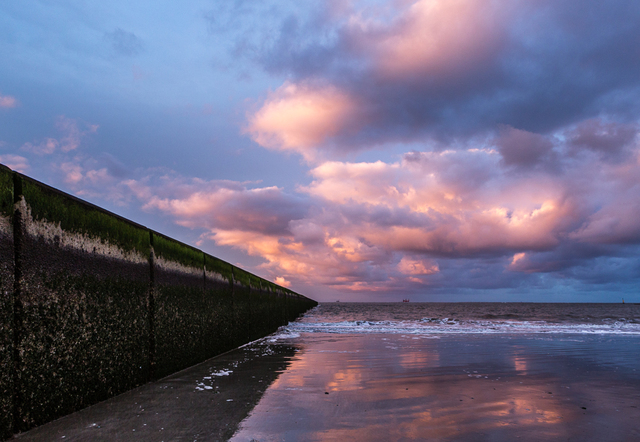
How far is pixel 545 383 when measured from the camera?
17.3 ft

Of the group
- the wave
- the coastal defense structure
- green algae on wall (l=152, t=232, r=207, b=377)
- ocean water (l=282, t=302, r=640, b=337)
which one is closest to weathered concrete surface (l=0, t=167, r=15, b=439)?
the coastal defense structure

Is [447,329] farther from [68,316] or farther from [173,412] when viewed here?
[68,316]

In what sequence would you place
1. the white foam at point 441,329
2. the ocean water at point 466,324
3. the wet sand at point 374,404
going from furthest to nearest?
the ocean water at point 466,324, the white foam at point 441,329, the wet sand at point 374,404

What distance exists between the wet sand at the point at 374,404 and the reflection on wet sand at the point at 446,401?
0.01 meters

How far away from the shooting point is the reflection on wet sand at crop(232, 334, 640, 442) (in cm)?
324

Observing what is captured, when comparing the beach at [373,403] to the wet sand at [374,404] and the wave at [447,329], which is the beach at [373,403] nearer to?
the wet sand at [374,404]

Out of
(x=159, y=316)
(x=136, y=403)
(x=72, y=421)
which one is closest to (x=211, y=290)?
(x=159, y=316)

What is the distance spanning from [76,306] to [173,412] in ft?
4.59

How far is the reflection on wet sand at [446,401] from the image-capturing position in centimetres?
324

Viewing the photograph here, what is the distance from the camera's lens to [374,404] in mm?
4066

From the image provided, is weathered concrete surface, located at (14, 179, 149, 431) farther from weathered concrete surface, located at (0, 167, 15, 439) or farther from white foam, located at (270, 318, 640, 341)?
white foam, located at (270, 318, 640, 341)

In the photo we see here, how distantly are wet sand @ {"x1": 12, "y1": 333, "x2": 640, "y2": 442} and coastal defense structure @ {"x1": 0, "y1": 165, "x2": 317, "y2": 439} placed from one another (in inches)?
10.1

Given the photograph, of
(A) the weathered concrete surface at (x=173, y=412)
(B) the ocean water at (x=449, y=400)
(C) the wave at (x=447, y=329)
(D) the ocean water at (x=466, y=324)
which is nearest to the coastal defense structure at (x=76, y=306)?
(A) the weathered concrete surface at (x=173, y=412)

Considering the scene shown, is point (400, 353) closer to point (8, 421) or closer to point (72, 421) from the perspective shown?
point (72, 421)
